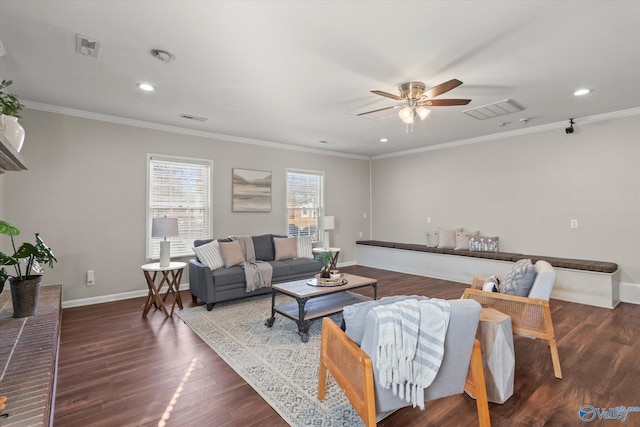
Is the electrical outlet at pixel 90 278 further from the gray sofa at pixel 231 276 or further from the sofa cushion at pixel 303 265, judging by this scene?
the sofa cushion at pixel 303 265

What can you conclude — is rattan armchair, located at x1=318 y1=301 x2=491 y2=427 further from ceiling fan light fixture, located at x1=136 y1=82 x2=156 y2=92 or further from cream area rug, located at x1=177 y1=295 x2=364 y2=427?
ceiling fan light fixture, located at x1=136 y1=82 x2=156 y2=92

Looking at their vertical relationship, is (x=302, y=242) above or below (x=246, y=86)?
below

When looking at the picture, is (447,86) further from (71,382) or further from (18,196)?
(18,196)

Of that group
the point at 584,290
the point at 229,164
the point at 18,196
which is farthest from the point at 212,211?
the point at 584,290

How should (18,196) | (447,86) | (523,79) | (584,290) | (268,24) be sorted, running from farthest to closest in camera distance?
(584,290)
(18,196)
(523,79)
(447,86)
(268,24)

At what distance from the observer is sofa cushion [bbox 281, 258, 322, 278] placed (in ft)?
16.5

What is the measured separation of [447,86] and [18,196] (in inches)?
204

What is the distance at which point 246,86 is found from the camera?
11.5 ft

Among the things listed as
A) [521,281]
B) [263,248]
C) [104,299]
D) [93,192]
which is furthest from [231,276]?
[521,281]

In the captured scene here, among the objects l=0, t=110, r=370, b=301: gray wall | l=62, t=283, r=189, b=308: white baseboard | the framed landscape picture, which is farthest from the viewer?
the framed landscape picture

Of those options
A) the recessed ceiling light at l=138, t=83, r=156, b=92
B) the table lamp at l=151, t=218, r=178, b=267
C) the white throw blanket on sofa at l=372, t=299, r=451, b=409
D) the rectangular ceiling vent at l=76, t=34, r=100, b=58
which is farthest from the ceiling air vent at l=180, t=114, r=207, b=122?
the white throw blanket on sofa at l=372, t=299, r=451, b=409

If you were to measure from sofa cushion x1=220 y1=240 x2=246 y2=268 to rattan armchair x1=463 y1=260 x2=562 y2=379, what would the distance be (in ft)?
10.8

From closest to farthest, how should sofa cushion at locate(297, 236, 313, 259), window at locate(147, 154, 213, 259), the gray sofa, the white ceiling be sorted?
the white ceiling < the gray sofa < window at locate(147, 154, 213, 259) < sofa cushion at locate(297, 236, 313, 259)

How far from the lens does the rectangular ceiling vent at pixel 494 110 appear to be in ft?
13.3
